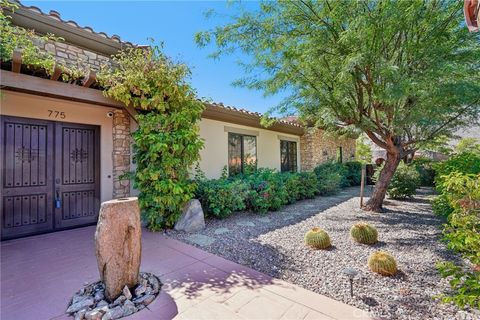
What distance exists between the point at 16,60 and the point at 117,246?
350 cm

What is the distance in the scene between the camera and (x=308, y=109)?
7.29 m

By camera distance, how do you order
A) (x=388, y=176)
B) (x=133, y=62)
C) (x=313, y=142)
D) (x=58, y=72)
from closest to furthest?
1. (x=58, y=72)
2. (x=133, y=62)
3. (x=388, y=176)
4. (x=313, y=142)

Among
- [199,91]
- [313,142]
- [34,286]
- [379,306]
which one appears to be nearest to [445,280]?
[379,306]

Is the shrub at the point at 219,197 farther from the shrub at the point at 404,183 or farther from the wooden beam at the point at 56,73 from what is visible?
the shrub at the point at 404,183

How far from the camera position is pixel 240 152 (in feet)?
33.1

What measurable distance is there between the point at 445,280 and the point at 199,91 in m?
6.50

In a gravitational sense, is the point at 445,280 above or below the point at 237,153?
below

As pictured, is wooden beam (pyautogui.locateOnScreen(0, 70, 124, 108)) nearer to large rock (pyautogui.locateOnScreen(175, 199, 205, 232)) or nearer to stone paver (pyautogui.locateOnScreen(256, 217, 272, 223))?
large rock (pyautogui.locateOnScreen(175, 199, 205, 232))

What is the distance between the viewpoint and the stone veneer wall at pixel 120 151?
678cm

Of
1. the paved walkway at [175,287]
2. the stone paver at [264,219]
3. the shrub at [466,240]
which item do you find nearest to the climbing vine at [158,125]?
the paved walkway at [175,287]

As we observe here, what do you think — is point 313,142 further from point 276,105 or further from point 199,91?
point 199,91

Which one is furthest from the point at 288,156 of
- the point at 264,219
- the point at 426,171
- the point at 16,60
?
the point at 16,60

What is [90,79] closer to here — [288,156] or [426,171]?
[288,156]

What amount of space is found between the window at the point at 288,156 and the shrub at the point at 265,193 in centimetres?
381
